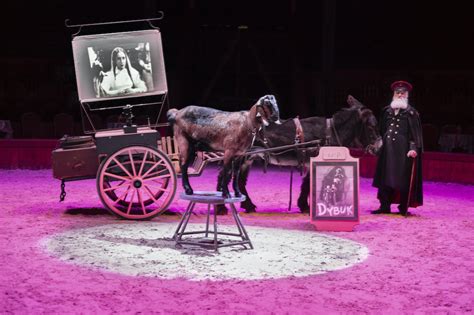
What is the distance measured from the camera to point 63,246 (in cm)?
826

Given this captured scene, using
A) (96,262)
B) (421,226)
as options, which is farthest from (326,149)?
(96,262)

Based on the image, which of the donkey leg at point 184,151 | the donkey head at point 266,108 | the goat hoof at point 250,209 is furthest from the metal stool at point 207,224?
the goat hoof at point 250,209

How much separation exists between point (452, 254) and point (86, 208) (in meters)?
5.31

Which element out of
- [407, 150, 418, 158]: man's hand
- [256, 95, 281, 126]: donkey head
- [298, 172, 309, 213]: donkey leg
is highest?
[256, 95, 281, 126]: donkey head

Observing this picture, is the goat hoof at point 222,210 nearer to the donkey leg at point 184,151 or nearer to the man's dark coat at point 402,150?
the donkey leg at point 184,151

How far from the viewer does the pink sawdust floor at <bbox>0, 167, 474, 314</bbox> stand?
6.09 metres

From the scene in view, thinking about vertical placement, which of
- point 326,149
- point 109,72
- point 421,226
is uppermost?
point 109,72

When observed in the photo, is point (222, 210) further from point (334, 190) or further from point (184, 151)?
point (334, 190)

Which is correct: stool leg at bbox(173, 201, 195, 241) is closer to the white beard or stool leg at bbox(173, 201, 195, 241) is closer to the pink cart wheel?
the pink cart wheel

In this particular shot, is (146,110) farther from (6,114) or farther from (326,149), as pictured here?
(326,149)

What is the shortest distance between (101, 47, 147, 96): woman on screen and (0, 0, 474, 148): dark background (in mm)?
8382

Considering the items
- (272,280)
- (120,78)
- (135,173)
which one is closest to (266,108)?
(135,173)

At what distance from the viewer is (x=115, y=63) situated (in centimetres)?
956

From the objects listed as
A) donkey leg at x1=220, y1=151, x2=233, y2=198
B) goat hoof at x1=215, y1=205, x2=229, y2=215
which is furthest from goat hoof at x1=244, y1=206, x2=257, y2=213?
donkey leg at x1=220, y1=151, x2=233, y2=198
